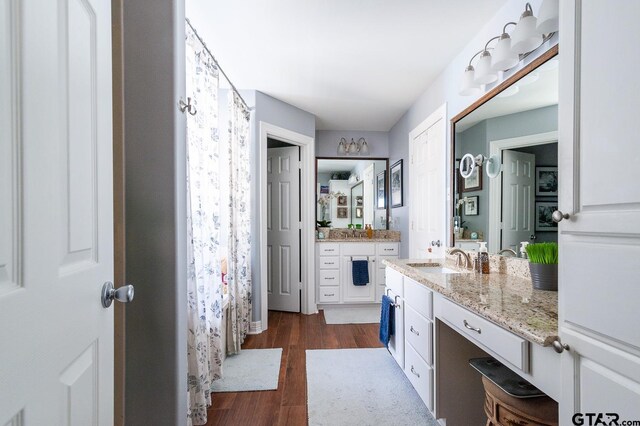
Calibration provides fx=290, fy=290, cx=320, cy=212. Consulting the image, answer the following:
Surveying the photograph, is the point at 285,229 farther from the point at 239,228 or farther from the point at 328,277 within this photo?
the point at 239,228

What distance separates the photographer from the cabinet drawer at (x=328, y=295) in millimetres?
3914

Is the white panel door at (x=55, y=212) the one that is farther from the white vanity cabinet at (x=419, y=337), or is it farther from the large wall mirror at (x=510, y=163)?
the large wall mirror at (x=510, y=163)

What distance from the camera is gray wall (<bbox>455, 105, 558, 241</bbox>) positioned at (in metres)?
1.48

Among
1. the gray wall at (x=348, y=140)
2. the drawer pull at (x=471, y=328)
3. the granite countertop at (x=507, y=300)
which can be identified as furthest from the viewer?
the gray wall at (x=348, y=140)

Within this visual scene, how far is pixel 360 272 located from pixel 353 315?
1.83ft

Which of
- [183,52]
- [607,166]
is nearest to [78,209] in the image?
[183,52]

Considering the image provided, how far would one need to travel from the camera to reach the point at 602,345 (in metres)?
0.69

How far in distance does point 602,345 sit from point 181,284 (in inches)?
58.0

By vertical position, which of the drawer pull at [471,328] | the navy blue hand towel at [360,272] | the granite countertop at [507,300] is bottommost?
the navy blue hand towel at [360,272]

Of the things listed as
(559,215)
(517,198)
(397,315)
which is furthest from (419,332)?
(559,215)

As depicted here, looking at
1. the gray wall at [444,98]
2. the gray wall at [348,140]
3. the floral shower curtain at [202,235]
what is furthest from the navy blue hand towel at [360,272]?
the floral shower curtain at [202,235]

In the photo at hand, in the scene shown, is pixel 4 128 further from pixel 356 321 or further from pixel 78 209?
pixel 356 321

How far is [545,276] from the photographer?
1410 millimetres

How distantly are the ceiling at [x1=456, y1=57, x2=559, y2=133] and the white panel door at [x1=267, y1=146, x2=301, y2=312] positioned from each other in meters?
2.30
